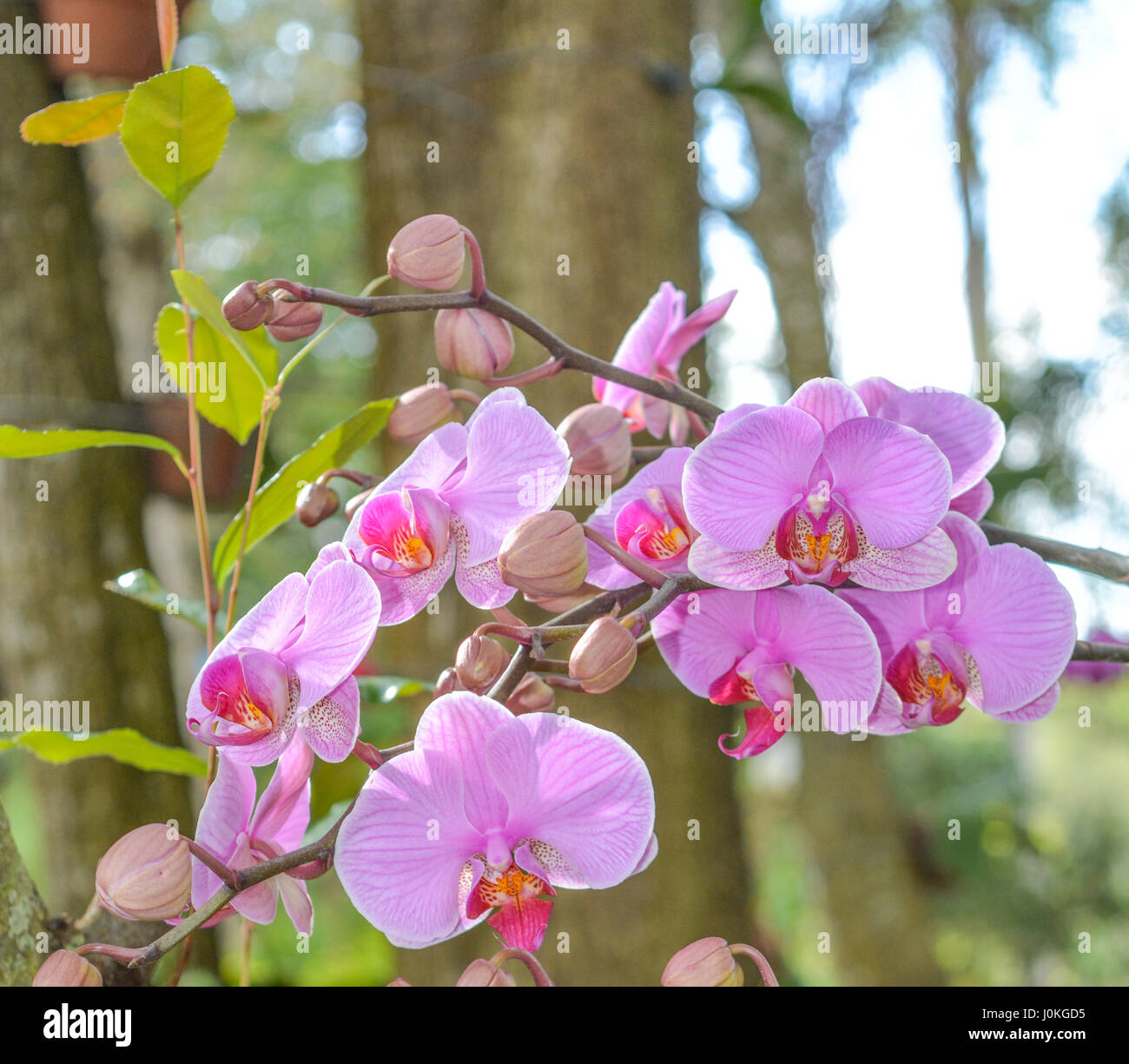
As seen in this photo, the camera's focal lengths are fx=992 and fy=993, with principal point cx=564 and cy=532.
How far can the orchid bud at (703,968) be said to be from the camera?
0.27 m

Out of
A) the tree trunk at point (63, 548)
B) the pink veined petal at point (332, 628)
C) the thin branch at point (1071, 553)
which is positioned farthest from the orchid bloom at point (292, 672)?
the tree trunk at point (63, 548)

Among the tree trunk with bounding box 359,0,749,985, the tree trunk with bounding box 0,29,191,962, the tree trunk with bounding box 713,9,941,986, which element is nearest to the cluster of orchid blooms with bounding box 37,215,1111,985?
the tree trunk with bounding box 359,0,749,985

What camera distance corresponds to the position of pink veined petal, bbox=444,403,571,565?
0.28m

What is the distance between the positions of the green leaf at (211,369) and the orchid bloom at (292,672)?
7.3 inches

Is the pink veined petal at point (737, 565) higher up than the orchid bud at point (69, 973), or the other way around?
the pink veined petal at point (737, 565)

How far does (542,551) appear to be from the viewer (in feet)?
0.85

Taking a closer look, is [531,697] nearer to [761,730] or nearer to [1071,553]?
[761,730]

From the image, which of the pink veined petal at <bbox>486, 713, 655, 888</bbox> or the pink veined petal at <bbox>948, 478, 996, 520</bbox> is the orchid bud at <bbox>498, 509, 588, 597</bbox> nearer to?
the pink veined petal at <bbox>486, 713, 655, 888</bbox>

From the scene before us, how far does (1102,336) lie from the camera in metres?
2.51

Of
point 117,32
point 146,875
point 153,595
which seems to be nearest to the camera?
point 146,875

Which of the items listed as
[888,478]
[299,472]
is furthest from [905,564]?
[299,472]

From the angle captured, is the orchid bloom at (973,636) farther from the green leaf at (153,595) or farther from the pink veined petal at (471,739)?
the green leaf at (153,595)

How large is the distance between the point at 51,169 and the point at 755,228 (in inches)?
63.5

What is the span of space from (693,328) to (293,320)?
0.51 ft
